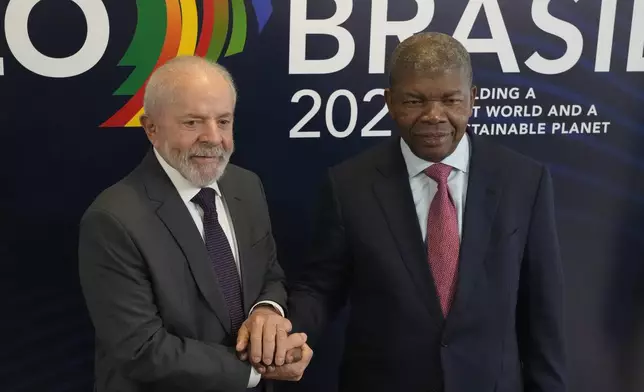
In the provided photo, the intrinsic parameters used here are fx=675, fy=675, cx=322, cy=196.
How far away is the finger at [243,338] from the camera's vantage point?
170 centimetres

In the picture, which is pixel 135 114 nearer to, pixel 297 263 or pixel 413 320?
pixel 297 263

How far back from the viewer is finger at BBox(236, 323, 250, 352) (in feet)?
5.58

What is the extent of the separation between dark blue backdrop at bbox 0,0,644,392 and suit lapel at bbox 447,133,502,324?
778mm

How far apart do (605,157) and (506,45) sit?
629 millimetres

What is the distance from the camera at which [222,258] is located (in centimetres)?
178

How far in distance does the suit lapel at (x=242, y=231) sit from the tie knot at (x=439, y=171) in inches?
20.7

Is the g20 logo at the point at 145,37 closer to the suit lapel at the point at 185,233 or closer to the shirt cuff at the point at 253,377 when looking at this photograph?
the suit lapel at the point at 185,233

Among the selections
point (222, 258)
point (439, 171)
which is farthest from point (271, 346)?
point (439, 171)

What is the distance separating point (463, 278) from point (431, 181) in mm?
273

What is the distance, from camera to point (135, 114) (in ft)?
7.61

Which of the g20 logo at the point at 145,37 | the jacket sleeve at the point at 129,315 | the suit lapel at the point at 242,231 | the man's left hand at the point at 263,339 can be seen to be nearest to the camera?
the jacket sleeve at the point at 129,315

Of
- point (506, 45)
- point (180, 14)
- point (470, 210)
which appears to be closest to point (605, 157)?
point (506, 45)

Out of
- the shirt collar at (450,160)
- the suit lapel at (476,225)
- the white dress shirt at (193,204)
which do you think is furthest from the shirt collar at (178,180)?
the suit lapel at (476,225)

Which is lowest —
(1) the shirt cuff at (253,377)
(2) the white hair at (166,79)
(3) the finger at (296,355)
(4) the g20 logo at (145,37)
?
(1) the shirt cuff at (253,377)
